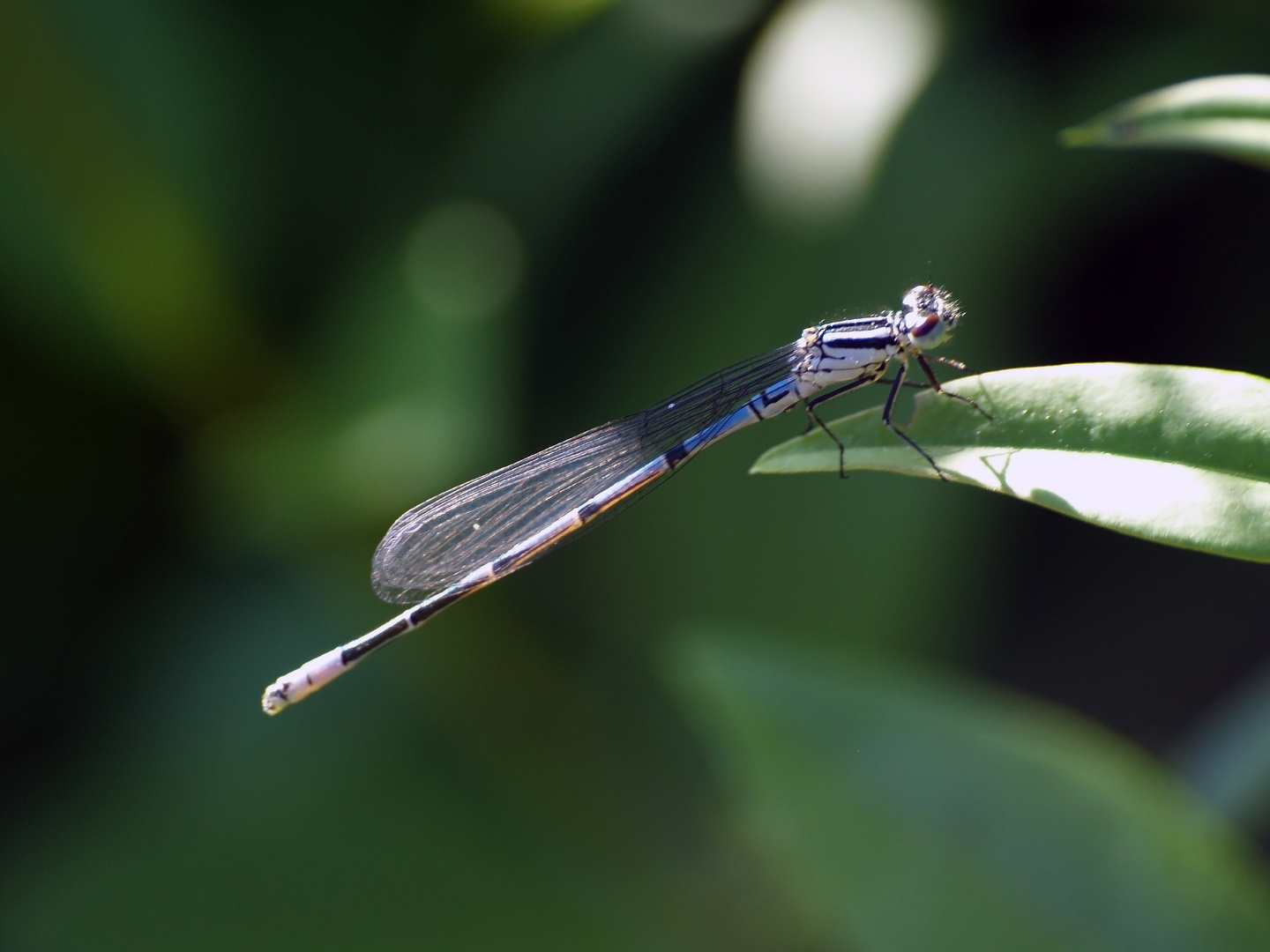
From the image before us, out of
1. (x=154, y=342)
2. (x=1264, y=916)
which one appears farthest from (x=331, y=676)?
(x=1264, y=916)

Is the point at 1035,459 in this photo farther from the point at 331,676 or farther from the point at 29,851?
the point at 29,851

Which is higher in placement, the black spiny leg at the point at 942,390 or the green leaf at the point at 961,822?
the black spiny leg at the point at 942,390

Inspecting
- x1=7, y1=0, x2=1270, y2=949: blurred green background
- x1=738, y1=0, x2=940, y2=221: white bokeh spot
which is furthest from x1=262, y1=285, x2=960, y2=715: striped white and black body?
x1=738, y1=0, x2=940, y2=221: white bokeh spot

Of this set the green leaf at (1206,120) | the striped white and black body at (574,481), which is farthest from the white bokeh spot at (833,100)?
the green leaf at (1206,120)

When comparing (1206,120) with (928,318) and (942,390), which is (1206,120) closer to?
(942,390)

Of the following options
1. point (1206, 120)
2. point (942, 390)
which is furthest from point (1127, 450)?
point (1206, 120)

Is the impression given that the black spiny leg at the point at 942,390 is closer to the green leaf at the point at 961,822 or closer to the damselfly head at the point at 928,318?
the damselfly head at the point at 928,318
